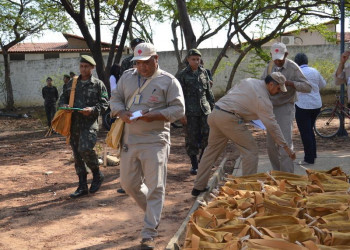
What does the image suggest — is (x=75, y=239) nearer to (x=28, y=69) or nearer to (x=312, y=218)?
(x=312, y=218)

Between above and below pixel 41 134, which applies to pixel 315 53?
above

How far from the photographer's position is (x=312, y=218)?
4371mm

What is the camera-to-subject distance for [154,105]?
530cm

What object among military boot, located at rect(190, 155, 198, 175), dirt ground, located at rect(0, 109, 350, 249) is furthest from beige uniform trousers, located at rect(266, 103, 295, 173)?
military boot, located at rect(190, 155, 198, 175)

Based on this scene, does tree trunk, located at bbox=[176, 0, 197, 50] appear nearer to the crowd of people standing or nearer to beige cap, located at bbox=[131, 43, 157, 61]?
the crowd of people standing

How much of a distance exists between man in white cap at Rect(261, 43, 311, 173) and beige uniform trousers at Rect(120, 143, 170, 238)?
2.10 m

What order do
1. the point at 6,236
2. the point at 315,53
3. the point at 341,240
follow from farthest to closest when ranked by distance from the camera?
1. the point at 315,53
2. the point at 6,236
3. the point at 341,240

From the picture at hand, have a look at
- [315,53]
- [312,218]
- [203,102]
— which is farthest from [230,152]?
[315,53]

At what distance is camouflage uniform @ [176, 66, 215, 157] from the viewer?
8.29 meters

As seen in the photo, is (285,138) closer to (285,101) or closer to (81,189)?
(285,101)

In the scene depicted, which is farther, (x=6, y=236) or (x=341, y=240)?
(x=6, y=236)

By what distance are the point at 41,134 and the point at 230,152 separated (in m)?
8.27

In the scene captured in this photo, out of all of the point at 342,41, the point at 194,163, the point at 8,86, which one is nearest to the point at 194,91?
the point at 194,163

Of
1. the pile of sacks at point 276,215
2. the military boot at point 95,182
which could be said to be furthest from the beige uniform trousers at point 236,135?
the military boot at point 95,182
